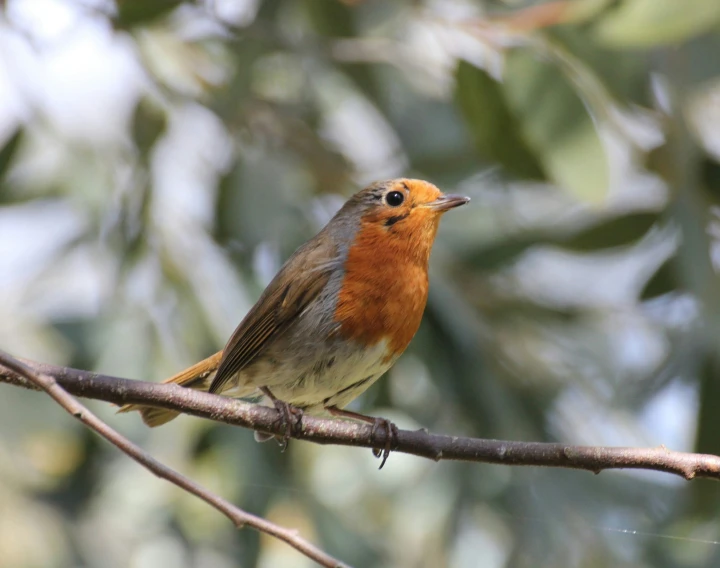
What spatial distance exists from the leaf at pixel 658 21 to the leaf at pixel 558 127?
27 centimetres

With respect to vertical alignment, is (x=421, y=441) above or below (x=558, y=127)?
below

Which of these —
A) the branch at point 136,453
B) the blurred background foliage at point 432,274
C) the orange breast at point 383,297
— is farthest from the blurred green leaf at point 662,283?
the branch at point 136,453

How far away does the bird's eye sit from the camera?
11.8 feet

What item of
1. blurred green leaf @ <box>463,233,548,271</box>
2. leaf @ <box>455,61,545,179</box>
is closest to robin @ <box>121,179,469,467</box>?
leaf @ <box>455,61,545,179</box>

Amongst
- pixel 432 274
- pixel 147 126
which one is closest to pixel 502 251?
pixel 432 274

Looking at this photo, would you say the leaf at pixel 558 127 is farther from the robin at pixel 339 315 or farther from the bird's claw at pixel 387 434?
the bird's claw at pixel 387 434

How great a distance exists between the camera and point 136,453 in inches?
79.1

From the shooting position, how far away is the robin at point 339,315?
3141mm

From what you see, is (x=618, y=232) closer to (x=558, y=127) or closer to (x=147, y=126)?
(x=558, y=127)

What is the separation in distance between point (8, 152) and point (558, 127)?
2.40 metres

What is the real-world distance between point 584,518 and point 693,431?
616 mm

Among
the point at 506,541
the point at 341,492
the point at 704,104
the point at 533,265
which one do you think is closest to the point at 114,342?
the point at 341,492

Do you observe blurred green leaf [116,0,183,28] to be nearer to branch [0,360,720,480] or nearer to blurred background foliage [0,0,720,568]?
blurred background foliage [0,0,720,568]

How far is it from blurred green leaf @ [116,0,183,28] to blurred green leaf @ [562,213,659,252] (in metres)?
2.01
